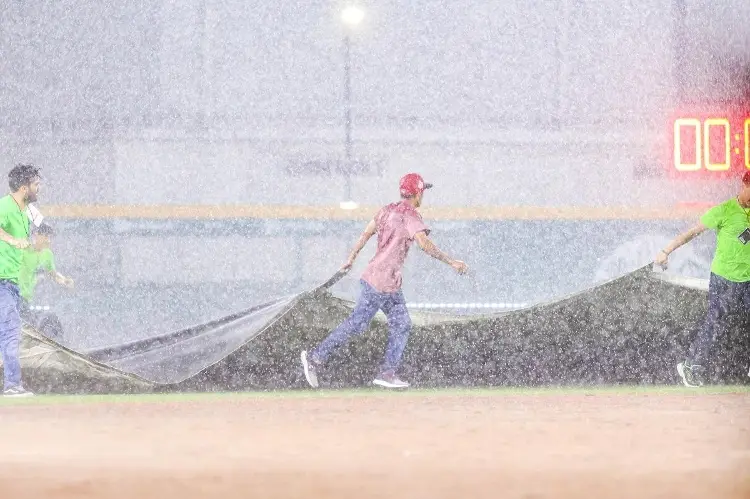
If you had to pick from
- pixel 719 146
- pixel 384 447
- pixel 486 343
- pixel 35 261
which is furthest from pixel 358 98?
pixel 384 447

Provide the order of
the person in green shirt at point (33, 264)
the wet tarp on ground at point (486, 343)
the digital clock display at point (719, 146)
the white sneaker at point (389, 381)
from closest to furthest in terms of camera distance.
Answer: the white sneaker at point (389, 381) → the wet tarp on ground at point (486, 343) → the person in green shirt at point (33, 264) → the digital clock display at point (719, 146)

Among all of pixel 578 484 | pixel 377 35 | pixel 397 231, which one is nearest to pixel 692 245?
pixel 397 231

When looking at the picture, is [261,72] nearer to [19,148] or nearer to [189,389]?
[19,148]

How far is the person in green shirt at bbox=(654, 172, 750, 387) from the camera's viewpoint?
8445 mm

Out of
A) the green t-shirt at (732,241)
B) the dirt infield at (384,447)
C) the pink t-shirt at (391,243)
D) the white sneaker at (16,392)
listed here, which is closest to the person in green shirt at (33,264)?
the white sneaker at (16,392)

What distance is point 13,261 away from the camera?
842 cm

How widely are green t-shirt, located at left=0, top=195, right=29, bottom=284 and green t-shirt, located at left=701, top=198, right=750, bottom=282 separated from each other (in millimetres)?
4939

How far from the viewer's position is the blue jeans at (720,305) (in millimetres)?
8500

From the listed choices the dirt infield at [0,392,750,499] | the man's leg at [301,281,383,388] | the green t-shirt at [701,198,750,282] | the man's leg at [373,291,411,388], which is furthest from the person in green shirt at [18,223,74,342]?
the green t-shirt at [701,198,750,282]

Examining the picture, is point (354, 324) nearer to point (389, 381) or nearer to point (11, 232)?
point (389, 381)

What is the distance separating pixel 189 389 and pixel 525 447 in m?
3.57

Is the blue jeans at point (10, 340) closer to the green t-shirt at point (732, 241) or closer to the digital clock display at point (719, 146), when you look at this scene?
the green t-shirt at point (732, 241)

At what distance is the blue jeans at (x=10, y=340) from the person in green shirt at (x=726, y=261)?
181 inches

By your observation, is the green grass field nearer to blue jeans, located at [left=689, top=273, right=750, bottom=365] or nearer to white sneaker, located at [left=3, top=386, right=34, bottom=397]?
white sneaker, located at [left=3, top=386, right=34, bottom=397]
